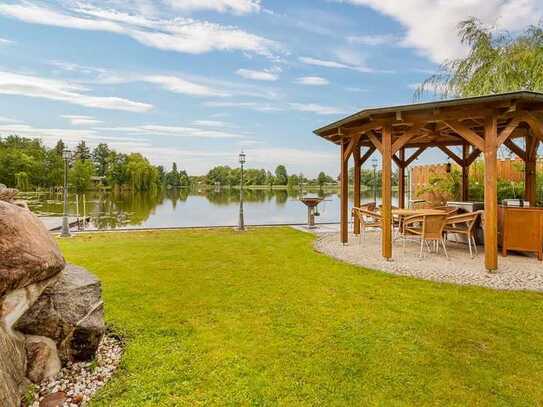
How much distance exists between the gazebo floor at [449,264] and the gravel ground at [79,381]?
4108 mm

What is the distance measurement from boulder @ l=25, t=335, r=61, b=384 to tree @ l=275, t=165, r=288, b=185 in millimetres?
59764

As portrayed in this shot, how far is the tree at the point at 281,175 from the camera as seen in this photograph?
6212 centimetres

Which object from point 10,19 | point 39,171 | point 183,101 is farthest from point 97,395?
point 39,171

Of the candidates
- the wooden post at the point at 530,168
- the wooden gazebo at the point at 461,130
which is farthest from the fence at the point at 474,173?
the wooden gazebo at the point at 461,130

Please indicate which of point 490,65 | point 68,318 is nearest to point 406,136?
point 68,318

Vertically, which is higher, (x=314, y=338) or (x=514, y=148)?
(x=514, y=148)

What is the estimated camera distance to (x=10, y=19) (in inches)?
363

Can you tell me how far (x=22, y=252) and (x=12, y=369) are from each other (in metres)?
0.68

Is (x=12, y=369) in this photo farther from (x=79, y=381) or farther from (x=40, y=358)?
(x=79, y=381)

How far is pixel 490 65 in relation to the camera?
34.2ft

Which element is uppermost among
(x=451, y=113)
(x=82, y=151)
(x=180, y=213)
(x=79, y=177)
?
(x=82, y=151)

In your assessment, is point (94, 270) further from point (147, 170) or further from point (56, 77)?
point (147, 170)

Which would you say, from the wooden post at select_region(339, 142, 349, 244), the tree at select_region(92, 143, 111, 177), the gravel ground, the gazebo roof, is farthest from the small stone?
the tree at select_region(92, 143, 111, 177)

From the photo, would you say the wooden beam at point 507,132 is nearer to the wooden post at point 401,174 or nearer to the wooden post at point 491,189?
the wooden post at point 491,189
